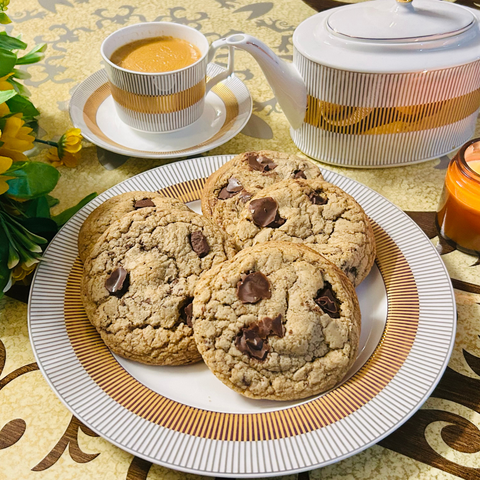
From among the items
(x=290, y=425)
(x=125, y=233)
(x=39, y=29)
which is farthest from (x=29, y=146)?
(x=39, y=29)

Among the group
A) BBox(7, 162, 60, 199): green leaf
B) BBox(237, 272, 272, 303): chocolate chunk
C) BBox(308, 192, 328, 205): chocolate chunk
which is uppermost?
BBox(7, 162, 60, 199): green leaf

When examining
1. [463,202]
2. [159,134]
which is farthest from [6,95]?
[463,202]

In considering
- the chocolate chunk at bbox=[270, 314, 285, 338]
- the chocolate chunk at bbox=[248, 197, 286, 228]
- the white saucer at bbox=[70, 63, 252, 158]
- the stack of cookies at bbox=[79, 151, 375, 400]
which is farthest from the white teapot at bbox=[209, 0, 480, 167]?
the chocolate chunk at bbox=[270, 314, 285, 338]

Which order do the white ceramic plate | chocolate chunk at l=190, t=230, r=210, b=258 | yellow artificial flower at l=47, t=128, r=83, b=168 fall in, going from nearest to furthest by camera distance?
the white ceramic plate → chocolate chunk at l=190, t=230, r=210, b=258 → yellow artificial flower at l=47, t=128, r=83, b=168

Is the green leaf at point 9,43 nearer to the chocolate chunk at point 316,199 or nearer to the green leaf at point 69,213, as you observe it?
the green leaf at point 69,213

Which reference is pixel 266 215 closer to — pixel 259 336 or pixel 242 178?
pixel 242 178

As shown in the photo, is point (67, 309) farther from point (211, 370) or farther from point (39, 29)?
point (39, 29)

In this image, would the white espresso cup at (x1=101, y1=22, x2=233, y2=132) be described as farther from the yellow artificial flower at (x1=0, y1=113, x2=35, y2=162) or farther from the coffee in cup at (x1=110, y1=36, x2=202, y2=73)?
the yellow artificial flower at (x1=0, y1=113, x2=35, y2=162)

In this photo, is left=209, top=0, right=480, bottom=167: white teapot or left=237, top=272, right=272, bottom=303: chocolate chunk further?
left=209, top=0, right=480, bottom=167: white teapot
